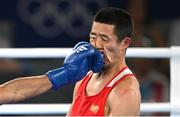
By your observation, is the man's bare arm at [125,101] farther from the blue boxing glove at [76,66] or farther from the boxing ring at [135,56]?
the boxing ring at [135,56]

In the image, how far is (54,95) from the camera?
4512mm

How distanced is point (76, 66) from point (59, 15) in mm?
2465

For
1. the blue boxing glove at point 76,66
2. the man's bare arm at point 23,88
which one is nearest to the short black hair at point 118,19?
the blue boxing glove at point 76,66

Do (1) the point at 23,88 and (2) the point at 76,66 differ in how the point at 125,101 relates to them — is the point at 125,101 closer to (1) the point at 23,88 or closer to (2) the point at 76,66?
(2) the point at 76,66

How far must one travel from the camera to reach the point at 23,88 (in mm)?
2709

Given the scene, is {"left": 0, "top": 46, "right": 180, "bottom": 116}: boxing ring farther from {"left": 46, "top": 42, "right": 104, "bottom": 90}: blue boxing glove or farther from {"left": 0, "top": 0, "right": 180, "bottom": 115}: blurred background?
{"left": 0, "top": 0, "right": 180, "bottom": 115}: blurred background

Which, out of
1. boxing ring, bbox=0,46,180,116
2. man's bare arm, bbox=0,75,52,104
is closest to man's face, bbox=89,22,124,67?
man's bare arm, bbox=0,75,52,104

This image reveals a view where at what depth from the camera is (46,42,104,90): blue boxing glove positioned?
267cm

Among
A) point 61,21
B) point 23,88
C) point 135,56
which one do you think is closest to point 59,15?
point 61,21

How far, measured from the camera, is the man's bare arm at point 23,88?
8.81 ft

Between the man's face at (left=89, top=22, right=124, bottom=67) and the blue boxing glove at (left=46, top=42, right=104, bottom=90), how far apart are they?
0.09 metres

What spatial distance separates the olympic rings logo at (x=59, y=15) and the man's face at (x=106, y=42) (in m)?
2.18

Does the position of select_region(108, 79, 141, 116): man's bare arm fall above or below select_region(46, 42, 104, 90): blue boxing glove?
below

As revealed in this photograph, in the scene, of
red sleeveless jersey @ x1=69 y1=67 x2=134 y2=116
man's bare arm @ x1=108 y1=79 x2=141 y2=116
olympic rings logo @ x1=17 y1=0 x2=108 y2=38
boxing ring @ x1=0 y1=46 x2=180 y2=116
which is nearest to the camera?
man's bare arm @ x1=108 y1=79 x2=141 y2=116
